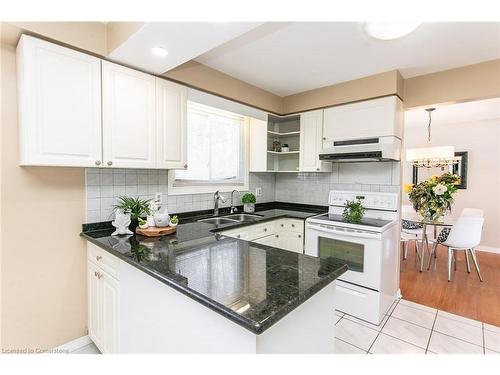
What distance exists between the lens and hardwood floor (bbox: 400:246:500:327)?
2.62m

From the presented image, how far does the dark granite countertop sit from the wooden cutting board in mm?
52

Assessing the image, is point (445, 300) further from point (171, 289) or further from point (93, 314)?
point (93, 314)

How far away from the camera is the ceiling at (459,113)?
3625 millimetres

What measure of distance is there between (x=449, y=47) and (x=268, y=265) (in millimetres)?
2237

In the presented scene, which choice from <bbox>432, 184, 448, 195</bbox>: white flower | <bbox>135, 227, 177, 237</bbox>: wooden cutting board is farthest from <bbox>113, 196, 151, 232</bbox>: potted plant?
<bbox>432, 184, 448, 195</bbox>: white flower

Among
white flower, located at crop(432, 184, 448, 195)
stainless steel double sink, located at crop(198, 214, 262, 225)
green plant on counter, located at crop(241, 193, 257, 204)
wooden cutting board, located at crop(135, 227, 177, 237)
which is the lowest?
stainless steel double sink, located at crop(198, 214, 262, 225)

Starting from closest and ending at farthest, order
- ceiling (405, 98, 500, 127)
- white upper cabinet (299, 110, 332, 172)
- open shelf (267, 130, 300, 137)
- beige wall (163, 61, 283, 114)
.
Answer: beige wall (163, 61, 283, 114) → white upper cabinet (299, 110, 332, 172) → open shelf (267, 130, 300, 137) → ceiling (405, 98, 500, 127)

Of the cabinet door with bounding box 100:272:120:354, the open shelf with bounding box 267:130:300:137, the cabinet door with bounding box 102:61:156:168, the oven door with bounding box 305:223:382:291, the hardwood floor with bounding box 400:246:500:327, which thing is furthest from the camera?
the open shelf with bounding box 267:130:300:137

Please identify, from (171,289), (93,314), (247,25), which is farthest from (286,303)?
(93,314)

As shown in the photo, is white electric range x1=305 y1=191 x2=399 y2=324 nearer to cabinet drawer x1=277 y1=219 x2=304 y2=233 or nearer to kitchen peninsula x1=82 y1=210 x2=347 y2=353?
cabinet drawer x1=277 y1=219 x2=304 y2=233

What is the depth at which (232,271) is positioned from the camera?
1.22 m

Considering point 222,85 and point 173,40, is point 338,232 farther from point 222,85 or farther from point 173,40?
point 173,40

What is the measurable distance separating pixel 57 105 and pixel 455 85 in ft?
10.7

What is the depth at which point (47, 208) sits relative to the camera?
5.90 feet
